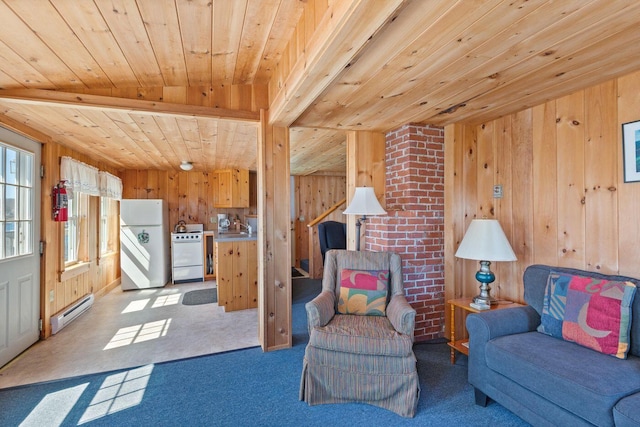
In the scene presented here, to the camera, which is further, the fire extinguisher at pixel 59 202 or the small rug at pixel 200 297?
the small rug at pixel 200 297

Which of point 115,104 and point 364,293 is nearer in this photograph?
point 115,104

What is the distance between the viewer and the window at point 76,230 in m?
3.84

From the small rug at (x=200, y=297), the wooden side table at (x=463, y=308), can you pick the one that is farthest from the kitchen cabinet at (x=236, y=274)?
the wooden side table at (x=463, y=308)

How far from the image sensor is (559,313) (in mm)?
1873

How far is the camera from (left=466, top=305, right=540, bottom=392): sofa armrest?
1.90 m

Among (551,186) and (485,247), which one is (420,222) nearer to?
(485,247)

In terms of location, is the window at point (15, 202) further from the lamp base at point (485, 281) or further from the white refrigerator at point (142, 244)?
the lamp base at point (485, 281)

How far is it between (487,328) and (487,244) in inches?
24.9

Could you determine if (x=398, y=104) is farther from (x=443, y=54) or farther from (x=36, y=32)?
(x=36, y=32)

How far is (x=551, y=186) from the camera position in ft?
7.55

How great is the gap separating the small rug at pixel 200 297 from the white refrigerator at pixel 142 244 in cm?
83

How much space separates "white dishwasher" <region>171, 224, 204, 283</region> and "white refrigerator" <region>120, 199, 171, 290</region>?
0.65ft

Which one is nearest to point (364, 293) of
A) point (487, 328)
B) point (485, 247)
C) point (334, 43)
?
point (487, 328)

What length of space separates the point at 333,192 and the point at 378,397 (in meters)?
5.27
